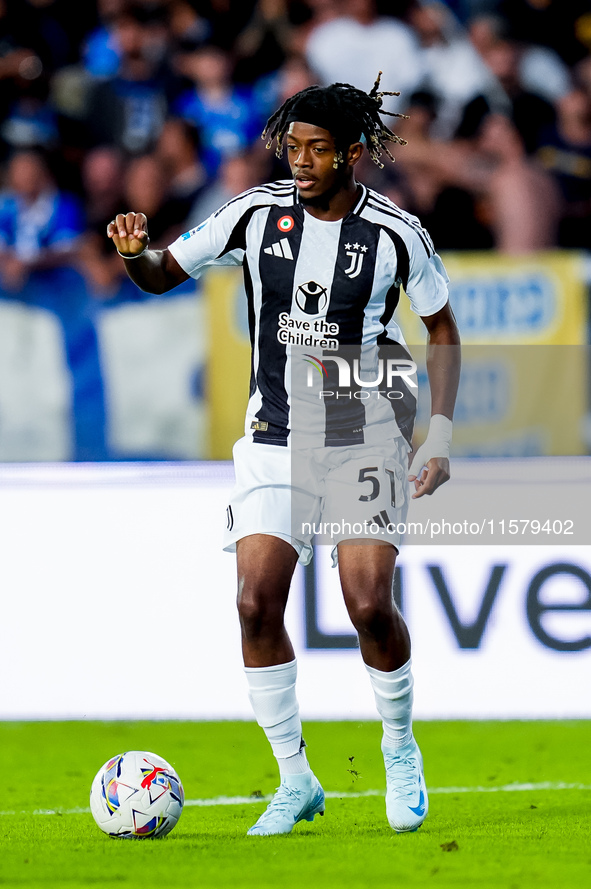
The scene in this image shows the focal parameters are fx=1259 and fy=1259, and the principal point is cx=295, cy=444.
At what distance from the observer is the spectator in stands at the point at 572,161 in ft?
28.2

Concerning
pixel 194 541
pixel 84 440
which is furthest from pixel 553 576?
pixel 84 440

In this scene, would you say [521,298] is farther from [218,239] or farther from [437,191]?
[218,239]

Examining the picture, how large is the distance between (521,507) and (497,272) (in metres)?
2.20

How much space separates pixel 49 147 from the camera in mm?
9086

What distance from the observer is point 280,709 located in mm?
3809

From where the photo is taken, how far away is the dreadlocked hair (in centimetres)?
381

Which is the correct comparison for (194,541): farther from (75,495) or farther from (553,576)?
(553,576)

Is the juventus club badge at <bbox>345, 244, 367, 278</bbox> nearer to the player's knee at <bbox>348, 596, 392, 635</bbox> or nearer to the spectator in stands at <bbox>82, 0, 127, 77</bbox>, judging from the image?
the player's knee at <bbox>348, 596, 392, 635</bbox>

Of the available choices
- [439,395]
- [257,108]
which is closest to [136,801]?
[439,395]

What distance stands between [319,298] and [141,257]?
56 centimetres

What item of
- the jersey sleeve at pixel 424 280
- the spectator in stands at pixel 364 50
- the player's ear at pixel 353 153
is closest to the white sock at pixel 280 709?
the jersey sleeve at pixel 424 280

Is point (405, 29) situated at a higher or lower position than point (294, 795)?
higher

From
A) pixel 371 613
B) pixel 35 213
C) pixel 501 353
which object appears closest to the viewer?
pixel 371 613

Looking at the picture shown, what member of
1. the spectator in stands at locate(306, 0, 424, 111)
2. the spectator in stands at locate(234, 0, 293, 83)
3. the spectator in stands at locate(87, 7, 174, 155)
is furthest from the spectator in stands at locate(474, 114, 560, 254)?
the spectator in stands at locate(87, 7, 174, 155)
